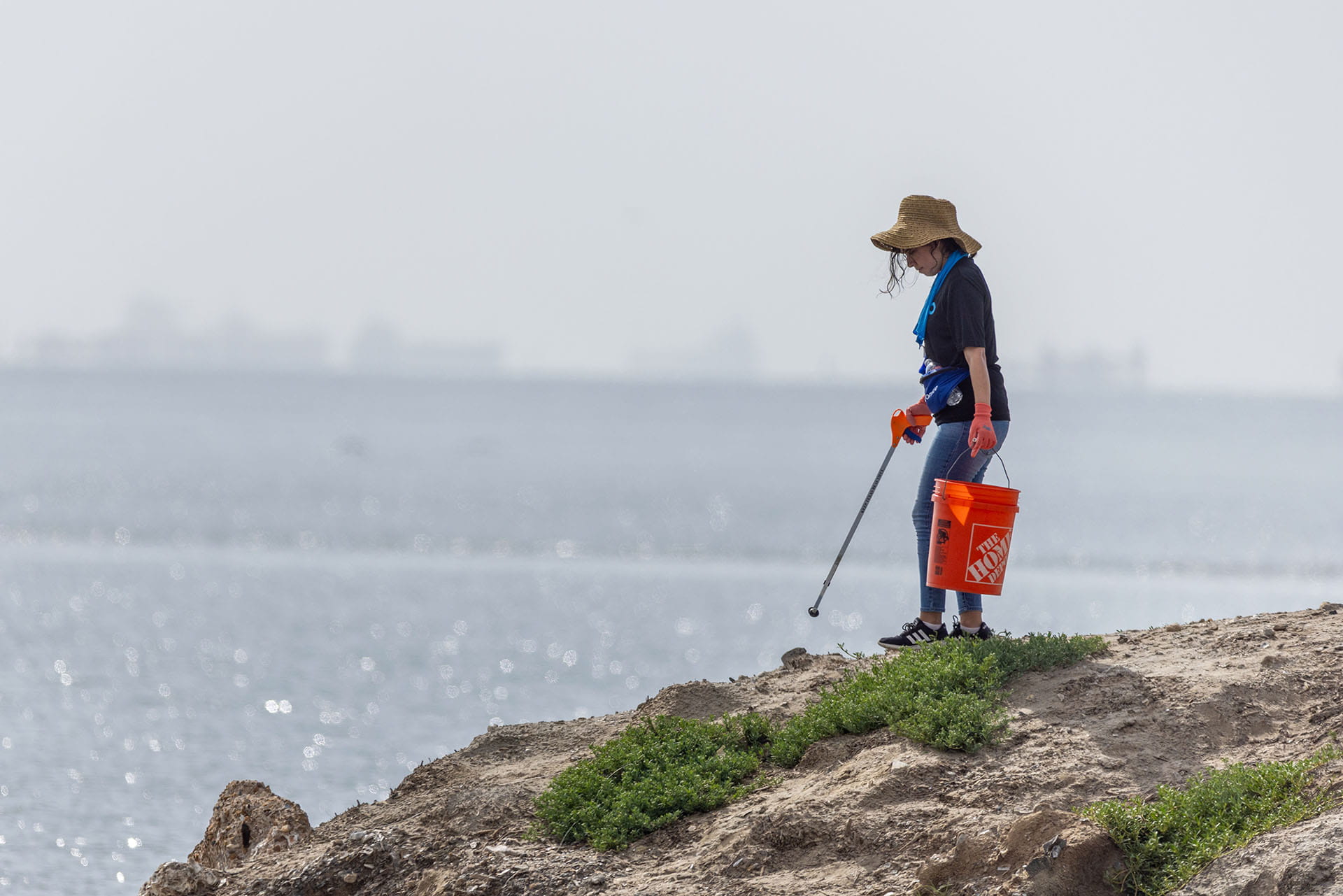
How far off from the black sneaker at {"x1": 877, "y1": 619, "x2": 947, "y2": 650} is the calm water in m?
6.53

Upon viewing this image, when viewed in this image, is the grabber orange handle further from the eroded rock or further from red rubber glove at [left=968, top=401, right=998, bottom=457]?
the eroded rock

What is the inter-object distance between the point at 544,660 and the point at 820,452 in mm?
73583

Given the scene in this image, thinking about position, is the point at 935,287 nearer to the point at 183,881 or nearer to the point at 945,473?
the point at 945,473

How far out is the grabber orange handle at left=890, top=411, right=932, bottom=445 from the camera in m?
6.46

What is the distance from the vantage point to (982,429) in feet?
19.0

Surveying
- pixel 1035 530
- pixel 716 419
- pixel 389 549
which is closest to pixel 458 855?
pixel 389 549

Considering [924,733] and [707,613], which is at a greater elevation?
[924,733]

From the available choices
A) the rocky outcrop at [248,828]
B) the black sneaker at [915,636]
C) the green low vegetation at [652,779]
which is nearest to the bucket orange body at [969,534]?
the black sneaker at [915,636]

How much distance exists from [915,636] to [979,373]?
1.42m

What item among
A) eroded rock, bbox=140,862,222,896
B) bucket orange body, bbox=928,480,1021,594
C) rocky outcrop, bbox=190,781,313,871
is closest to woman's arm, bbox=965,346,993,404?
bucket orange body, bbox=928,480,1021,594

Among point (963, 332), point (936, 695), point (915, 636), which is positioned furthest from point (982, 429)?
point (936, 695)

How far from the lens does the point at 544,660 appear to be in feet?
65.2

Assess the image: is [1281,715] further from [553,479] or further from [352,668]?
[553,479]

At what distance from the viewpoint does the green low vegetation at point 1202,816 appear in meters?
3.93
